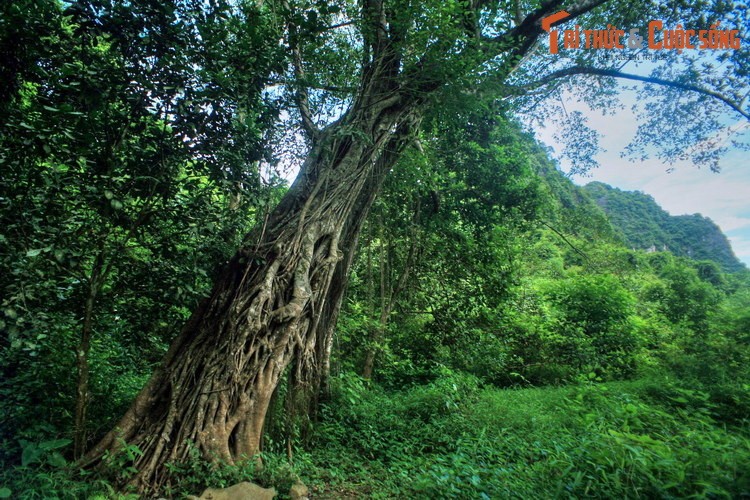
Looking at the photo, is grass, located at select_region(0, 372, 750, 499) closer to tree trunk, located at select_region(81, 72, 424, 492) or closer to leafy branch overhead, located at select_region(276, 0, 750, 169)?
tree trunk, located at select_region(81, 72, 424, 492)

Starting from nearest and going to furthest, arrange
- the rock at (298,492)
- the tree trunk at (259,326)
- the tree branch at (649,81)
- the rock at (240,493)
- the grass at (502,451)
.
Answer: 1. the grass at (502,451)
2. the rock at (240,493)
3. the rock at (298,492)
4. the tree trunk at (259,326)
5. the tree branch at (649,81)

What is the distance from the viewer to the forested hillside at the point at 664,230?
2897 cm

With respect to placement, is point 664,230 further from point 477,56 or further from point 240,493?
point 240,493

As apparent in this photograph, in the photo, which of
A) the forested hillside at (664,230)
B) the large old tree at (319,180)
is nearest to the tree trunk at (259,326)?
the large old tree at (319,180)

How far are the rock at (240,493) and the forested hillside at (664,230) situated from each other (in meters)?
30.8

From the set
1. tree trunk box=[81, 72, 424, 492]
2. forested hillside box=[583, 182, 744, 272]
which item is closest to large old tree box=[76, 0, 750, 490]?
tree trunk box=[81, 72, 424, 492]

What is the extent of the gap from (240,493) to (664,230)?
4046 centimetres

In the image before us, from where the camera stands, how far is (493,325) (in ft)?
26.1

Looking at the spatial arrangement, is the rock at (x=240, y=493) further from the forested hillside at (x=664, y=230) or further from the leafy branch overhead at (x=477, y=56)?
the forested hillside at (x=664, y=230)

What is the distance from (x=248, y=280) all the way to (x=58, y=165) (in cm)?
156

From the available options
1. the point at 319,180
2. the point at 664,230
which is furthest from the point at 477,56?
the point at 664,230

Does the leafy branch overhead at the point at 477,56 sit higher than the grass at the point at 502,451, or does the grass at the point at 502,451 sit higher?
the leafy branch overhead at the point at 477,56

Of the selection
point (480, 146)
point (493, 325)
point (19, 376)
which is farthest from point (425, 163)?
point (19, 376)

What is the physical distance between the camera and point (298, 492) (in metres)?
2.69
